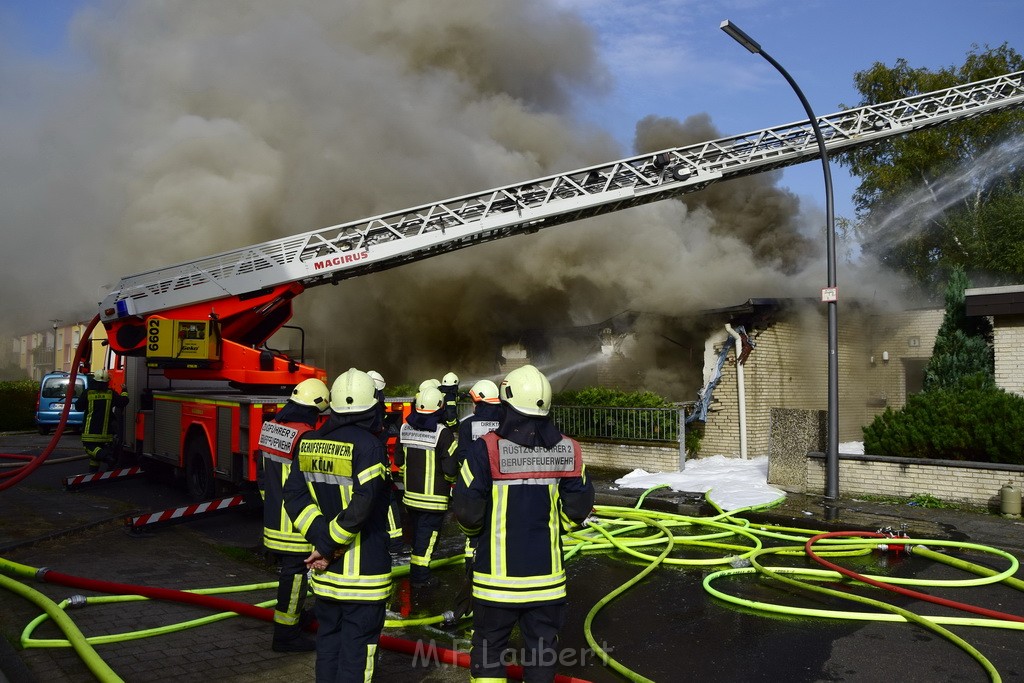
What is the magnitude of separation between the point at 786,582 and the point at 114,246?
12.6m

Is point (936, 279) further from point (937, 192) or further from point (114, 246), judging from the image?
point (114, 246)

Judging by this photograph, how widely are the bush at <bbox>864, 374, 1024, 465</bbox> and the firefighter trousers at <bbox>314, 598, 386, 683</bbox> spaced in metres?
7.93

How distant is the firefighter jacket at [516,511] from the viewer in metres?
3.20

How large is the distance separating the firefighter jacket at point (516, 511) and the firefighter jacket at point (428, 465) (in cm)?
252

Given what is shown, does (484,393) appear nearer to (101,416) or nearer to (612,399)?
(612,399)

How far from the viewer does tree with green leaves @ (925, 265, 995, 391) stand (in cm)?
1143

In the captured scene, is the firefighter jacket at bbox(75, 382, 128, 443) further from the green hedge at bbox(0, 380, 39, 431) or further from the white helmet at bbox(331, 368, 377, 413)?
the green hedge at bbox(0, 380, 39, 431)

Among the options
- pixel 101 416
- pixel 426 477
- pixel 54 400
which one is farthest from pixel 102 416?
pixel 54 400

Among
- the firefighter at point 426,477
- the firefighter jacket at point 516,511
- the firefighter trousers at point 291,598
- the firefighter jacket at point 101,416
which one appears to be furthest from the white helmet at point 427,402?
the firefighter jacket at point 101,416

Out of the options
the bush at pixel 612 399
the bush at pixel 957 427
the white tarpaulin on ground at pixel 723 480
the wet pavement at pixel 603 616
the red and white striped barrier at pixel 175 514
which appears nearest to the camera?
the wet pavement at pixel 603 616

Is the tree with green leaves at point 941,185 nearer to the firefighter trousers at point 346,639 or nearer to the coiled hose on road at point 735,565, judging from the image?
the coiled hose on road at point 735,565

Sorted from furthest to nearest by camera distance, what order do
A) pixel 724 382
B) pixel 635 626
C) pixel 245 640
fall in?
pixel 724 382 → pixel 635 626 → pixel 245 640

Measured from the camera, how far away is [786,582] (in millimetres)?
5801

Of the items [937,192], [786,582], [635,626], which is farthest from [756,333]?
[937,192]
